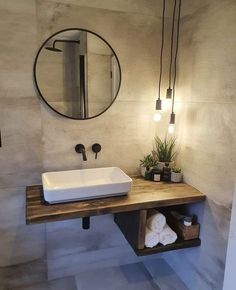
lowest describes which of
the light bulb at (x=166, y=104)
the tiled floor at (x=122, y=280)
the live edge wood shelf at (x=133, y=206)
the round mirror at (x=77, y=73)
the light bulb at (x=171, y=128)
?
the tiled floor at (x=122, y=280)

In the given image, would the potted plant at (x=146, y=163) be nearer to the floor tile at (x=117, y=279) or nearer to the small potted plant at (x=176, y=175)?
the small potted plant at (x=176, y=175)

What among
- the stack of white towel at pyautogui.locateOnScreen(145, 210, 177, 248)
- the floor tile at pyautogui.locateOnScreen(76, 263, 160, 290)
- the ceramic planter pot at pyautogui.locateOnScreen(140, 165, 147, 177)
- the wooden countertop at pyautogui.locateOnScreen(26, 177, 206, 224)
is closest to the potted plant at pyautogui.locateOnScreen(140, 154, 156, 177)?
the ceramic planter pot at pyautogui.locateOnScreen(140, 165, 147, 177)

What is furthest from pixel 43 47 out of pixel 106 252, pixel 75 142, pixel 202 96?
pixel 106 252

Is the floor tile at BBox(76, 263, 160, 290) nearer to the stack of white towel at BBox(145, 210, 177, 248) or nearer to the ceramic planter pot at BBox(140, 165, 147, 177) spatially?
the stack of white towel at BBox(145, 210, 177, 248)

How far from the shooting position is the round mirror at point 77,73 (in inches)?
64.7

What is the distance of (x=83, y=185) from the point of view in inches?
58.0

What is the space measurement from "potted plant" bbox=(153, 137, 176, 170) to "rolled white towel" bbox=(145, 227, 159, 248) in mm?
512

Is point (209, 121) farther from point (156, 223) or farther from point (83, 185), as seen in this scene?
point (83, 185)

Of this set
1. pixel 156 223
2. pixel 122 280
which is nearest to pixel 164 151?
pixel 156 223

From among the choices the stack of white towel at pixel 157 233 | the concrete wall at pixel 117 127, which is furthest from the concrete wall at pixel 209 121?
the stack of white towel at pixel 157 233

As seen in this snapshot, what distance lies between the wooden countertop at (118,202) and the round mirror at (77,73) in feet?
2.04

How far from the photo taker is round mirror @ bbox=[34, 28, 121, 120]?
5.40ft

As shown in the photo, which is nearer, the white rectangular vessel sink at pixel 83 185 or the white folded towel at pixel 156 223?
the white rectangular vessel sink at pixel 83 185

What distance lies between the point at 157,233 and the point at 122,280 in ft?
2.01
